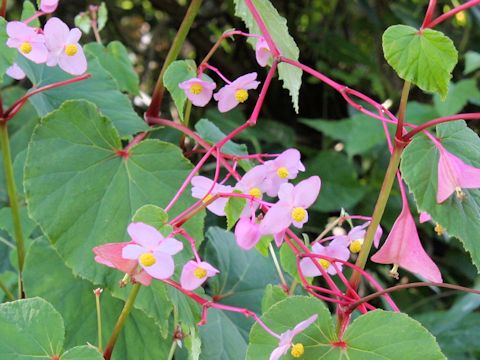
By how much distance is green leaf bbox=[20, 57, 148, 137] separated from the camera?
2.31 feet

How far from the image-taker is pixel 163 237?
0.43 m

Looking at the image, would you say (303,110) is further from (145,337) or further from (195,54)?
(145,337)

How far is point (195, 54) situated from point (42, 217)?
1.45 m

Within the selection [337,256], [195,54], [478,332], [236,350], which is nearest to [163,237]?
[337,256]

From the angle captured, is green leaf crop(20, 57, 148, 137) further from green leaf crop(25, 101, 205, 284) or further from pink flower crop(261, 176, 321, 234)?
pink flower crop(261, 176, 321, 234)

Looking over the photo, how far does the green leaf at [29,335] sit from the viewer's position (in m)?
0.47

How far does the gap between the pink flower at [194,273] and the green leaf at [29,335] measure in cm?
9

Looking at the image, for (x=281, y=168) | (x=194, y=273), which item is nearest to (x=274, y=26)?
(x=281, y=168)

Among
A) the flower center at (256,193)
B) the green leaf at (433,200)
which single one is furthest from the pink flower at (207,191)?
the green leaf at (433,200)

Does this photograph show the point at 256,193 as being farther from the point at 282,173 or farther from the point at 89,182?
the point at 89,182

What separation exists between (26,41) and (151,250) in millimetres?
226

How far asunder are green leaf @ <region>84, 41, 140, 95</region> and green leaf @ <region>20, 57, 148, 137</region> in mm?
128

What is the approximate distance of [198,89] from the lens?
0.59m

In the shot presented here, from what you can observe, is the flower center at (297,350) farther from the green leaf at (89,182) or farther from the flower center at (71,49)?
the flower center at (71,49)
